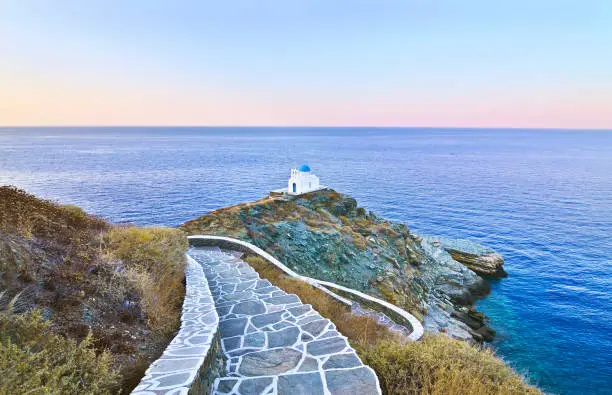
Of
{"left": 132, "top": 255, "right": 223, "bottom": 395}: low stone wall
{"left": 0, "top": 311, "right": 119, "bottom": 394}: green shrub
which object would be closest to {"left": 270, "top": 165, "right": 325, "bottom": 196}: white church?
{"left": 132, "top": 255, "right": 223, "bottom": 395}: low stone wall

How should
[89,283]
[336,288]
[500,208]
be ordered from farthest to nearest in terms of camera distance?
[500,208] → [336,288] → [89,283]

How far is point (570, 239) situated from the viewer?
125 ft

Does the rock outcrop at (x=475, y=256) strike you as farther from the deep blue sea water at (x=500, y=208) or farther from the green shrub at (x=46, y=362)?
the green shrub at (x=46, y=362)

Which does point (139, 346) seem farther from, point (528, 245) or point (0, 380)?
point (528, 245)

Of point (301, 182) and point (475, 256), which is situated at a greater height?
point (301, 182)

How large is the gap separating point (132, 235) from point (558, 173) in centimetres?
10061

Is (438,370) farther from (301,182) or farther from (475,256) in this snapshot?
(301,182)

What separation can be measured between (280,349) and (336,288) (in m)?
7.59

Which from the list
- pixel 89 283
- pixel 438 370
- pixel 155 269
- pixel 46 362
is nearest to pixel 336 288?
pixel 155 269

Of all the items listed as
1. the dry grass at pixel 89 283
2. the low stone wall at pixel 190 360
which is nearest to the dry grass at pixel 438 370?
the low stone wall at pixel 190 360

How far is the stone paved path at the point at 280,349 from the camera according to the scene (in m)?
5.18

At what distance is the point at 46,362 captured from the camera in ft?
12.5

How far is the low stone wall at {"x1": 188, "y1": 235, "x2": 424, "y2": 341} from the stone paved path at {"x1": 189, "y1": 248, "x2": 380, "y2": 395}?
3.18 meters

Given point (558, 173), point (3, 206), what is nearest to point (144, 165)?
point (3, 206)
